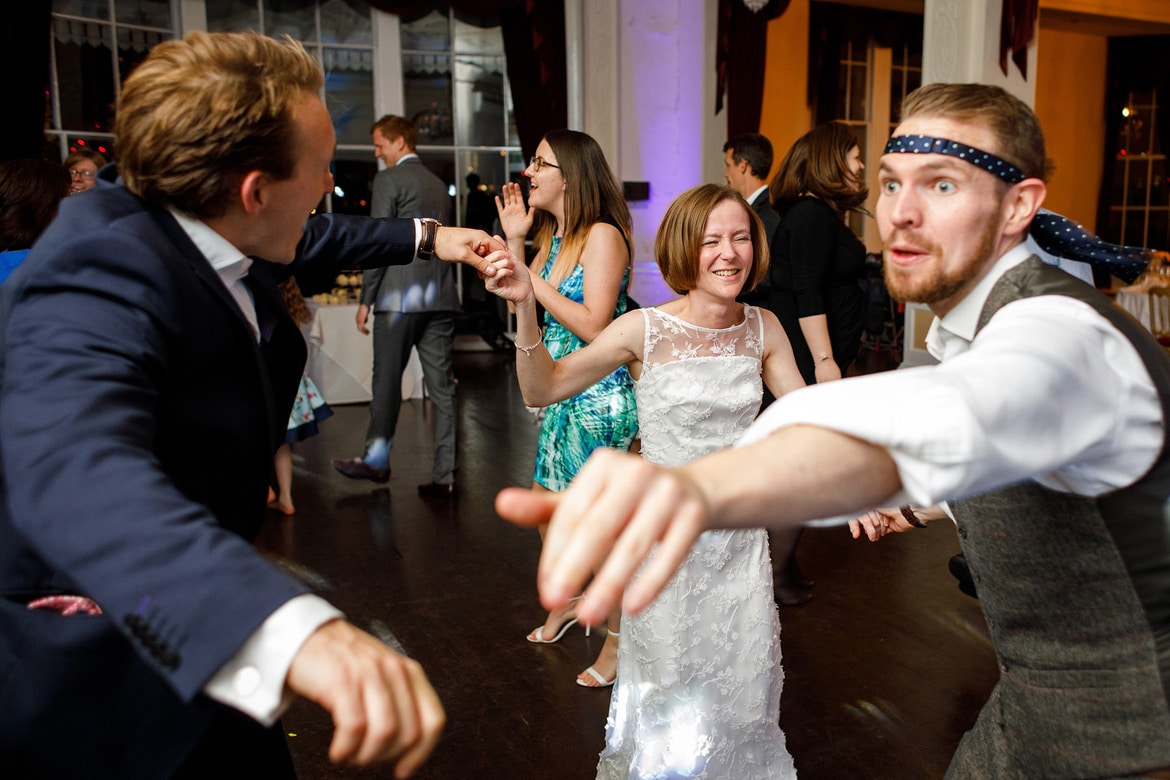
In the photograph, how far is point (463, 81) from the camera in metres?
8.75

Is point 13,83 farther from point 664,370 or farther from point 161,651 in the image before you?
point 161,651

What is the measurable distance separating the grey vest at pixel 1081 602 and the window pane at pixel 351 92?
8001 mm

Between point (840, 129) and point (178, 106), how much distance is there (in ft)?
8.92

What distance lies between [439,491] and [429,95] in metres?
5.18

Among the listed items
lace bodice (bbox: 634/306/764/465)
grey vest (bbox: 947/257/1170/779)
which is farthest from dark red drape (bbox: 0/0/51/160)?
grey vest (bbox: 947/257/1170/779)

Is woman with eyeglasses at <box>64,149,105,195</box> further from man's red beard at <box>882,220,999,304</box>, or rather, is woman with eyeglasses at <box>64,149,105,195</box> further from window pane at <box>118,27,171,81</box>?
man's red beard at <box>882,220,999,304</box>

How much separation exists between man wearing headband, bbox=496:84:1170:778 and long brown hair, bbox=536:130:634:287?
1790 millimetres

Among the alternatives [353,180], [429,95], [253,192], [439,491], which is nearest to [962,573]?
[253,192]

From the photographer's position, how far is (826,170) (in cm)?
321

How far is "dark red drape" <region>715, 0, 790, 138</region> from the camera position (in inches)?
320

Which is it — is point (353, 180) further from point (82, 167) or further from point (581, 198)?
point (581, 198)

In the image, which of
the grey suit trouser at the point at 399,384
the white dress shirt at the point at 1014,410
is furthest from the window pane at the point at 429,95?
the white dress shirt at the point at 1014,410

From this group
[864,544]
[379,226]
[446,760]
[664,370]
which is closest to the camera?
[379,226]

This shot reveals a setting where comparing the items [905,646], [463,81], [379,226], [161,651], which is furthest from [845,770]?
[463,81]
